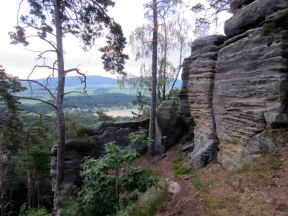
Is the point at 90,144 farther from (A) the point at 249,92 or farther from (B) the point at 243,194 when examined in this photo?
(B) the point at 243,194

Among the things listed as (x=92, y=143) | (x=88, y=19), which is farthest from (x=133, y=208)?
(x=92, y=143)

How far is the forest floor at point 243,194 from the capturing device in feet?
21.0

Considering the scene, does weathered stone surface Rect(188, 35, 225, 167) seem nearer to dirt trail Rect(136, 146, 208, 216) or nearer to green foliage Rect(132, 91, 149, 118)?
dirt trail Rect(136, 146, 208, 216)

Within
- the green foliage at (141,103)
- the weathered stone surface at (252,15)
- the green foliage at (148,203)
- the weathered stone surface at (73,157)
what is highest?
the weathered stone surface at (252,15)

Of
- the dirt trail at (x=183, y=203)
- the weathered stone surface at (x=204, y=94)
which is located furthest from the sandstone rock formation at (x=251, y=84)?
the dirt trail at (x=183, y=203)

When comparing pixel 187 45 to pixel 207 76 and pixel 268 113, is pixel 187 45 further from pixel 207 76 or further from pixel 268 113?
pixel 268 113

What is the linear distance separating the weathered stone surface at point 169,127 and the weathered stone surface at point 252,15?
751 centimetres

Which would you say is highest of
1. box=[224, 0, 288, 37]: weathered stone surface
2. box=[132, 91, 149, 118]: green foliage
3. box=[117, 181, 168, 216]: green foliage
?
box=[224, 0, 288, 37]: weathered stone surface

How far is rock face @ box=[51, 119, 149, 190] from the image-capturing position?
57.2 ft

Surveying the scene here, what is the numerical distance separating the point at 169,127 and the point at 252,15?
927cm

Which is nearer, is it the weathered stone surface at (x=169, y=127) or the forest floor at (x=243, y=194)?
the forest floor at (x=243, y=194)

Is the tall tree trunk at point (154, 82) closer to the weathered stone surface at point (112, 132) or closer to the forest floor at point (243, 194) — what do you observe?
the weathered stone surface at point (112, 132)

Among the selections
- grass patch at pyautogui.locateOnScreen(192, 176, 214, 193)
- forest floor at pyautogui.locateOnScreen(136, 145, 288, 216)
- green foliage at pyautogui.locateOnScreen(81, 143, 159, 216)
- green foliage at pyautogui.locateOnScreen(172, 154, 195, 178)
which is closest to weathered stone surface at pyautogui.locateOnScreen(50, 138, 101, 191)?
green foliage at pyautogui.locateOnScreen(172, 154, 195, 178)

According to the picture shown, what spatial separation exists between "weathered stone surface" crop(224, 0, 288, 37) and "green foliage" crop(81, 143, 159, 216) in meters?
5.49
